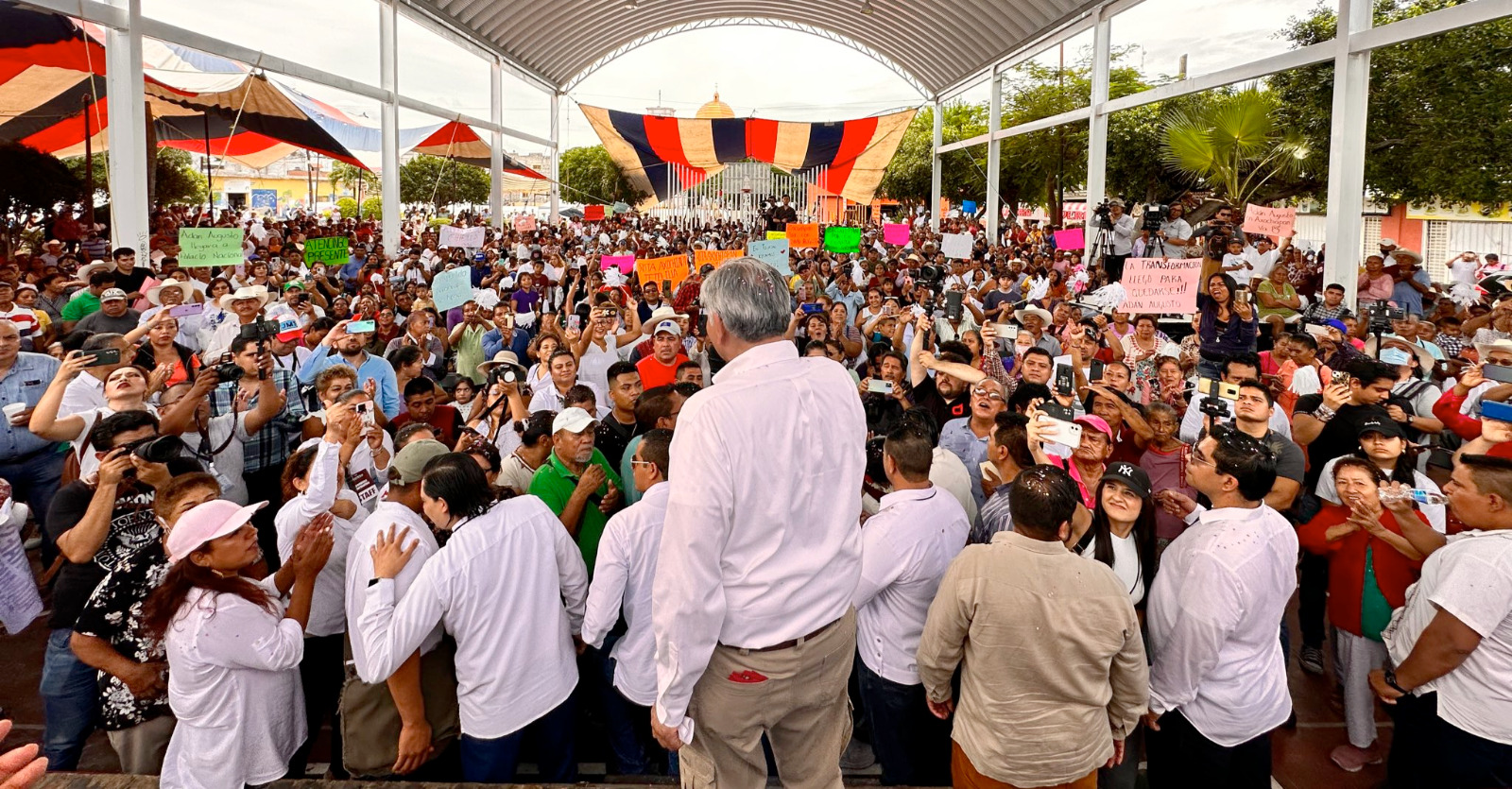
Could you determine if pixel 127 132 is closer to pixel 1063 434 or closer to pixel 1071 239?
pixel 1063 434

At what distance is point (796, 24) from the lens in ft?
88.6

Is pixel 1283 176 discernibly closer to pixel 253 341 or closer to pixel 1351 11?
pixel 1351 11

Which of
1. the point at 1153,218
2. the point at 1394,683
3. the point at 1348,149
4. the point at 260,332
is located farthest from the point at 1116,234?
the point at 260,332

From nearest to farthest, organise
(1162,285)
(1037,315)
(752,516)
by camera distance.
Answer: (752,516) → (1162,285) → (1037,315)

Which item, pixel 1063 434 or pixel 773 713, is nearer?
pixel 773 713

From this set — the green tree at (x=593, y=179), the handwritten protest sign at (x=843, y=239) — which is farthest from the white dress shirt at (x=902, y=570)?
the green tree at (x=593, y=179)

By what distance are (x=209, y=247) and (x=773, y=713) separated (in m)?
8.16

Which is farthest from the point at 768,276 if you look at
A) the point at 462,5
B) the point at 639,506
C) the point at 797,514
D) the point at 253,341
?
the point at 462,5

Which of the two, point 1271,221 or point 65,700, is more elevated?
point 1271,221

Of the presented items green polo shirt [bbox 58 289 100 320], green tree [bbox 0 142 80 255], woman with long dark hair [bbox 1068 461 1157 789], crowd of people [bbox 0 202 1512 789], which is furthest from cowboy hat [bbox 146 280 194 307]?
green tree [bbox 0 142 80 255]

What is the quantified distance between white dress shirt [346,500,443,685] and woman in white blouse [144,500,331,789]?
18cm

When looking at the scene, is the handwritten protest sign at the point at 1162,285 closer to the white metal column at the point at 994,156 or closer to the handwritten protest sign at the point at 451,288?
the handwritten protest sign at the point at 451,288

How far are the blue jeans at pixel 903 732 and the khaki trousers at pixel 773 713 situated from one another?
3.03ft

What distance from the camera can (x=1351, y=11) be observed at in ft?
28.8
